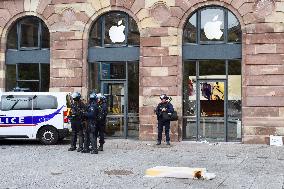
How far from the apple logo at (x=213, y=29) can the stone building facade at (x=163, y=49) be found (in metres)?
0.61

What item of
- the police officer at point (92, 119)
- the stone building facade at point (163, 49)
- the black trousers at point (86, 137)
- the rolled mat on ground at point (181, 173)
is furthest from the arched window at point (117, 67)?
the rolled mat on ground at point (181, 173)

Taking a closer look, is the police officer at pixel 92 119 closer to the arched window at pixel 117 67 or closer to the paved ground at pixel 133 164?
the paved ground at pixel 133 164

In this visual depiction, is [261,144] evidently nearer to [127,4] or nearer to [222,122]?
[222,122]

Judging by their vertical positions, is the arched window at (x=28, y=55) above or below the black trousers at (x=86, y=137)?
above

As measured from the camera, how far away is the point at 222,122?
17.7 metres

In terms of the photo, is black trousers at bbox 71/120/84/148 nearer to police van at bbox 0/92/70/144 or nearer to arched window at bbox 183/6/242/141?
police van at bbox 0/92/70/144

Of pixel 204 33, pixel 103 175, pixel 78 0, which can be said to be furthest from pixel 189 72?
pixel 103 175

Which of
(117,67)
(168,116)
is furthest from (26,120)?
(168,116)

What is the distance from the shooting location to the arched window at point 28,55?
766 inches

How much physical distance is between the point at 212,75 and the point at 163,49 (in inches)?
78.8

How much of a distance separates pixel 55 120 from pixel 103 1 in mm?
5073

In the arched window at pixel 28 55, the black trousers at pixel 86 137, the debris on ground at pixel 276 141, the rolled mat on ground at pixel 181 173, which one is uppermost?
the arched window at pixel 28 55

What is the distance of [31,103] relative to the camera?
54.6 ft

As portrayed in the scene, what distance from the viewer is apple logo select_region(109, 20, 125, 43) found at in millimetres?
18797
